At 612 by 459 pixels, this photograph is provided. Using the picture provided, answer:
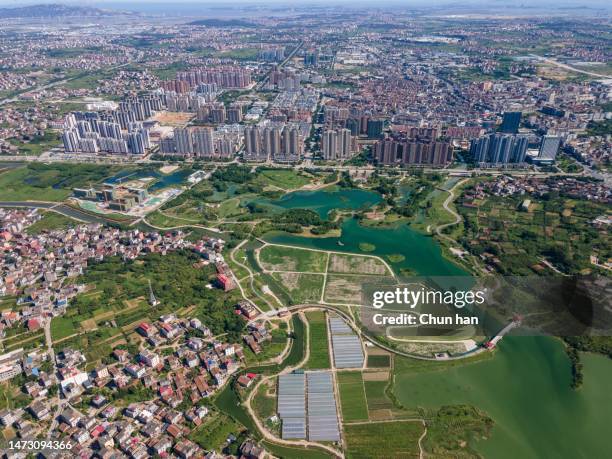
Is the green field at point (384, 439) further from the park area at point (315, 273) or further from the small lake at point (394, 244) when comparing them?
the small lake at point (394, 244)

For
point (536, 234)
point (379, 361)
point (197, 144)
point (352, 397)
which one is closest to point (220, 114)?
point (197, 144)

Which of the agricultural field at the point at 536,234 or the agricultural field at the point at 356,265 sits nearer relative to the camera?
the agricultural field at the point at 356,265

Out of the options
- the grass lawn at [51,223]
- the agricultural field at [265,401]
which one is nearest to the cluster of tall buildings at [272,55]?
the grass lawn at [51,223]

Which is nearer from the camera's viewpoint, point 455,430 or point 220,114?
point 455,430

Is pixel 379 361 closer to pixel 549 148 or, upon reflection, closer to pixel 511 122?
pixel 549 148

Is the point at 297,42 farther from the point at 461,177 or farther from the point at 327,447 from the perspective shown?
the point at 327,447

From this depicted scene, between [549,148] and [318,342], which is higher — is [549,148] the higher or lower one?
the higher one

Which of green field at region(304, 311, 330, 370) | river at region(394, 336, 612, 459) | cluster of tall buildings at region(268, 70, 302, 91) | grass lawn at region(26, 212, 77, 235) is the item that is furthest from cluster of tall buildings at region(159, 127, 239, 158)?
river at region(394, 336, 612, 459)

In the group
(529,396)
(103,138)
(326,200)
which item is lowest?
(529,396)

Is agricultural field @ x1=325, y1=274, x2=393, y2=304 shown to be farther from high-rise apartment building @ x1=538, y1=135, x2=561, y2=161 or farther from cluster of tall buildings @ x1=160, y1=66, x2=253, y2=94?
cluster of tall buildings @ x1=160, y1=66, x2=253, y2=94
